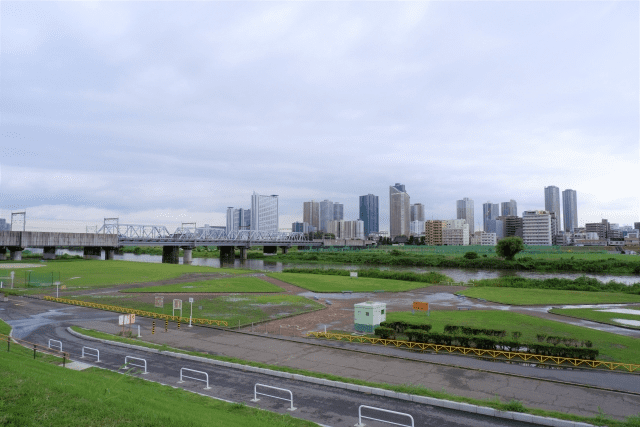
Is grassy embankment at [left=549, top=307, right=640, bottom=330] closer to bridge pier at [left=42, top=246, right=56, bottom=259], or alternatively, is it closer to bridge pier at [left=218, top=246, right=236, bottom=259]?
bridge pier at [left=42, top=246, right=56, bottom=259]

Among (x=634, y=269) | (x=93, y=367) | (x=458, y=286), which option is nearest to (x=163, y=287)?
(x=93, y=367)

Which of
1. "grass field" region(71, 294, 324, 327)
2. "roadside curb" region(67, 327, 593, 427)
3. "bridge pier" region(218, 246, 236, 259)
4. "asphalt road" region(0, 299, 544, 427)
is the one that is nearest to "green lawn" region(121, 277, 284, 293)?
"grass field" region(71, 294, 324, 327)

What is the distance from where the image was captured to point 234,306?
39.7 metres

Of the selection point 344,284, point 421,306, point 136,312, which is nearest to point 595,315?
point 421,306

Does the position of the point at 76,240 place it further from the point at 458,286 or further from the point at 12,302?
the point at 458,286

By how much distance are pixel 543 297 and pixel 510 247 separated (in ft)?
198

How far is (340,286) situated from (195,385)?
4231cm

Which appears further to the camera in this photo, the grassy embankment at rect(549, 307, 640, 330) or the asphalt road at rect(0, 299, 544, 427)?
the grassy embankment at rect(549, 307, 640, 330)

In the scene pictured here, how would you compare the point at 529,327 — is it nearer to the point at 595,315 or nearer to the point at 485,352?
the point at 485,352

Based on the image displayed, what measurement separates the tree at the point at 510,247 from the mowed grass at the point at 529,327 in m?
75.9

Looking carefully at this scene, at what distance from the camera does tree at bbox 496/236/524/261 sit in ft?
344

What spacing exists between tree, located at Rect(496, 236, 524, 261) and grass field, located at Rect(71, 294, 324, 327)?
260 ft

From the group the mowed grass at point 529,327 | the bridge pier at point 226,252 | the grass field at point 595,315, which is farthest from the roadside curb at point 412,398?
the bridge pier at point 226,252

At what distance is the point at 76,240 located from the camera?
9506 cm
